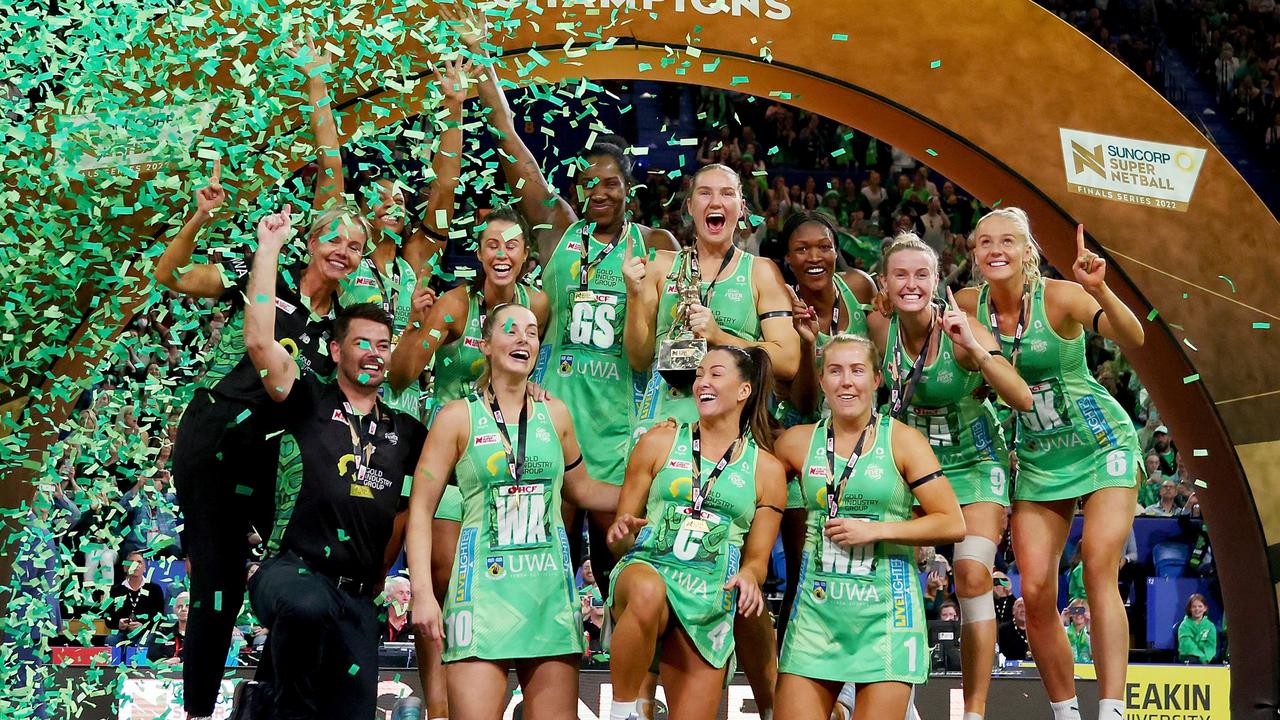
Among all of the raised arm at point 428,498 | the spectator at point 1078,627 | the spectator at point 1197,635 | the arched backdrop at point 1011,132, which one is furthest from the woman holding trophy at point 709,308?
the spectator at point 1197,635

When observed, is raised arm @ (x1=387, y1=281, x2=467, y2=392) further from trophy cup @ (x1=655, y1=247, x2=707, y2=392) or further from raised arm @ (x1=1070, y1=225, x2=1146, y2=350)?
raised arm @ (x1=1070, y1=225, x2=1146, y2=350)

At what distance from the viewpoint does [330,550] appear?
521 cm

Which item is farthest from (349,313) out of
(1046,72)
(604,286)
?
(1046,72)

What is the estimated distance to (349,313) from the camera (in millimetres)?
5371

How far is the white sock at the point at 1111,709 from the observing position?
19.6ft

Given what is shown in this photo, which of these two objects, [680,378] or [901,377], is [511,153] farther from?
[901,377]

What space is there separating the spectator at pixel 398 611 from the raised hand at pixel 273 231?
3519 millimetres

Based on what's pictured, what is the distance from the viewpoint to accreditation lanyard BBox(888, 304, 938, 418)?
6.09 meters

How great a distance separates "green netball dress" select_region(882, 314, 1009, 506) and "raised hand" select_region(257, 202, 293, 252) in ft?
8.48

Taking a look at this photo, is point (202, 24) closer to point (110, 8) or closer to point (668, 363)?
point (110, 8)

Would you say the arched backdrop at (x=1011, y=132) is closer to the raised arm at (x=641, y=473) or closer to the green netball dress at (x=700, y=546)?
the raised arm at (x=641, y=473)

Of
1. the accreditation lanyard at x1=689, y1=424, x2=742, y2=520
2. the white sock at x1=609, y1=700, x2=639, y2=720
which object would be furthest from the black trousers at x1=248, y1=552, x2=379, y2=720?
the accreditation lanyard at x1=689, y1=424, x2=742, y2=520

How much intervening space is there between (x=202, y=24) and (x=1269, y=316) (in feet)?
16.1

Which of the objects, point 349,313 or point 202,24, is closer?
point 349,313
